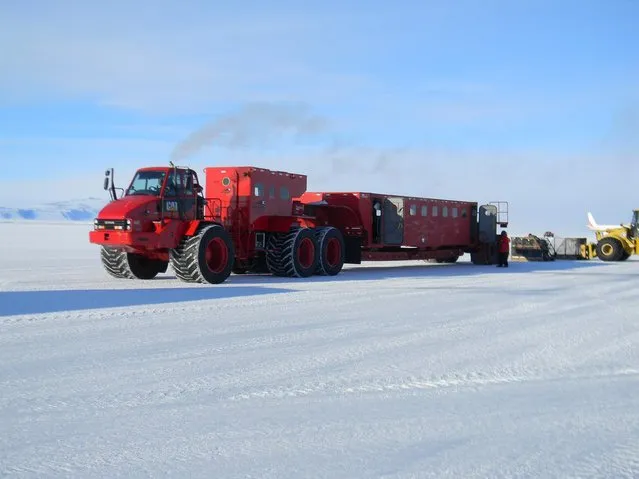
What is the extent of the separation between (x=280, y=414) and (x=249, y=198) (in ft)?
45.9

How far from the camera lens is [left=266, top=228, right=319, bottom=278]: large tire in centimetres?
1967

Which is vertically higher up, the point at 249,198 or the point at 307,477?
the point at 249,198

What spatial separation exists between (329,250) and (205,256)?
16.6 ft

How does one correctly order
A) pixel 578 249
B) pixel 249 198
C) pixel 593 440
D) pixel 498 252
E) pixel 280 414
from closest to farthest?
pixel 593 440
pixel 280 414
pixel 249 198
pixel 498 252
pixel 578 249

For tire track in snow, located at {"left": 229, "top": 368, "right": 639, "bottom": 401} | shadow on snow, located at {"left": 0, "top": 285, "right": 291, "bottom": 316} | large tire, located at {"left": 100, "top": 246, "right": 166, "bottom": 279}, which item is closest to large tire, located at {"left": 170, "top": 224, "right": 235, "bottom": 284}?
shadow on snow, located at {"left": 0, "top": 285, "right": 291, "bottom": 316}

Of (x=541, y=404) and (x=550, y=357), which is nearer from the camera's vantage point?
(x=541, y=404)

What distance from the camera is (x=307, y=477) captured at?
442 centimetres

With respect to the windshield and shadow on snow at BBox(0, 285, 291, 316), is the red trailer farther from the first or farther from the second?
shadow on snow at BBox(0, 285, 291, 316)

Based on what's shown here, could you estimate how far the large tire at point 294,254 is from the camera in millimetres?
19672

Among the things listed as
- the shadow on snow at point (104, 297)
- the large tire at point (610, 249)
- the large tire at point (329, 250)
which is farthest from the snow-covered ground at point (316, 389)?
the large tire at point (610, 249)

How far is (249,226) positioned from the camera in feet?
64.0

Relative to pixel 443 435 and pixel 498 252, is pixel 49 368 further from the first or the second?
pixel 498 252

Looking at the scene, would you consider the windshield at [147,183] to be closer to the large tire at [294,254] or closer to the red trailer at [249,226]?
the red trailer at [249,226]

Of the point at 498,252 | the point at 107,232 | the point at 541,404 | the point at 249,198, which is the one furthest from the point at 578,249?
the point at 541,404
